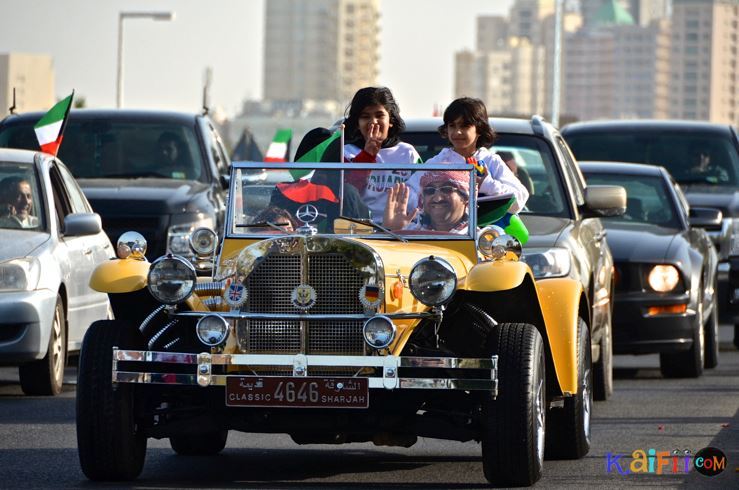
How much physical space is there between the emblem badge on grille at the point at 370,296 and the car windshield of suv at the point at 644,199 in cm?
804

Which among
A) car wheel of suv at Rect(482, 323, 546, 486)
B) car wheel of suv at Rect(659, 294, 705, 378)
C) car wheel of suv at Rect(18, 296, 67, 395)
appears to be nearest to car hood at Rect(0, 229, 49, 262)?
car wheel of suv at Rect(18, 296, 67, 395)

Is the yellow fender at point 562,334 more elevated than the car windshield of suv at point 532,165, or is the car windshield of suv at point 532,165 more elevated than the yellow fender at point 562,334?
the car windshield of suv at point 532,165

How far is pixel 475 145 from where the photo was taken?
10.4m

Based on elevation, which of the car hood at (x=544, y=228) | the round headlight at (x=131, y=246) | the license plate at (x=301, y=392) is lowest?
the license plate at (x=301, y=392)

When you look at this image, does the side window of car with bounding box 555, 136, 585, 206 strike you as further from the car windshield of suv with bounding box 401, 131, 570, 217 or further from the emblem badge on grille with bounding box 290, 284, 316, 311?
the emblem badge on grille with bounding box 290, 284, 316, 311

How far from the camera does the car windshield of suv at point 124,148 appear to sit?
17.7 meters

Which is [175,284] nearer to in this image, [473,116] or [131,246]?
[131,246]

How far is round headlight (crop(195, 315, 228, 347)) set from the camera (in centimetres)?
861

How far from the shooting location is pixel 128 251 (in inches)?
372

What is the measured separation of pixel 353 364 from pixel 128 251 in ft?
4.96

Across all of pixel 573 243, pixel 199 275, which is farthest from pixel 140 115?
pixel 199 275

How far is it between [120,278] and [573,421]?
234cm

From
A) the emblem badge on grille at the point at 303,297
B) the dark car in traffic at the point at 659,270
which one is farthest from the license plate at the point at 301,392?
the dark car in traffic at the point at 659,270

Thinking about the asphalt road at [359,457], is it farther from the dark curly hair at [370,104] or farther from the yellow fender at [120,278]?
the dark curly hair at [370,104]
